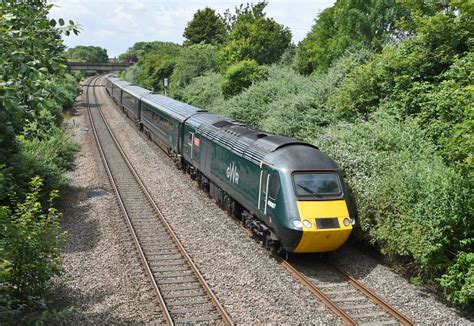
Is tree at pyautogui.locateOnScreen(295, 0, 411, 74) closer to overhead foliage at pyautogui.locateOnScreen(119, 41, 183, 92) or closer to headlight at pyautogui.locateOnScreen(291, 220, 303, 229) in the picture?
headlight at pyautogui.locateOnScreen(291, 220, 303, 229)

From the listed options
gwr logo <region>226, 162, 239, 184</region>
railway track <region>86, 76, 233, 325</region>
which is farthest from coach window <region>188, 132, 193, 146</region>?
gwr logo <region>226, 162, 239, 184</region>

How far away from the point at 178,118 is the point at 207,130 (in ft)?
15.1

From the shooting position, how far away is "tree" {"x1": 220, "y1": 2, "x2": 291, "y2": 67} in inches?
1615

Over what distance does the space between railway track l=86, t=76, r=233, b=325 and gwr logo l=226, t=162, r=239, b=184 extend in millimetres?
2395

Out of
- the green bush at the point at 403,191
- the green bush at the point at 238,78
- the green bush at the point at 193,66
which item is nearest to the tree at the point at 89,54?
the green bush at the point at 193,66

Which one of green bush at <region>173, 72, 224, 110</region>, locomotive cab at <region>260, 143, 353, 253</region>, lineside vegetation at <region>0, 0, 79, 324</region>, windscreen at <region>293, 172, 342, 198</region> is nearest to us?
lineside vegetation at <region>0, 0, 79, 324</region>

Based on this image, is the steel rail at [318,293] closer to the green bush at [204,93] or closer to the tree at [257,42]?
the green bush at [204,93]

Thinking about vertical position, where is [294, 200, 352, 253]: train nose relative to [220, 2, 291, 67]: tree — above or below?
below

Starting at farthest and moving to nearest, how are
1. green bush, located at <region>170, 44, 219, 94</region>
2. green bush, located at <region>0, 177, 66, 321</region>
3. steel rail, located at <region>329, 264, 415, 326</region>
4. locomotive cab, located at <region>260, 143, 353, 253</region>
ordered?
green bush, located at <region>170, 44, 219, 94</region> < locomotive cab, located at <region>260, 143, 353, 253</region> < steel rail, located at <region>329, 264, 415, 326</region> < green bush, located at <region>0, 177, 66, 321</region>

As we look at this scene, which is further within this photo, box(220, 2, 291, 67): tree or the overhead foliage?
the overhead foliage

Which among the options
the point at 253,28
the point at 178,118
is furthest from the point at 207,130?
the point at 253,28

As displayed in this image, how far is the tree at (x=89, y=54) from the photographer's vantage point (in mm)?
154625

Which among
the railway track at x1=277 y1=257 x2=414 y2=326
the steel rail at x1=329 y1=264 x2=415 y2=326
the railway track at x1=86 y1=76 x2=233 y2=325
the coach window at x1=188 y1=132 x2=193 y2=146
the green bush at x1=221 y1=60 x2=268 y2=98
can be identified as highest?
the green bush at x1=221 y1=60 x2=268 y2=98

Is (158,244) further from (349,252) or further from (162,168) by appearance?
(162,168)
